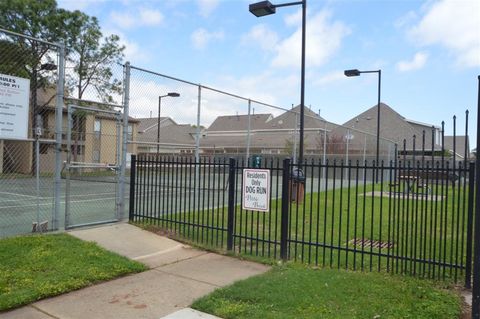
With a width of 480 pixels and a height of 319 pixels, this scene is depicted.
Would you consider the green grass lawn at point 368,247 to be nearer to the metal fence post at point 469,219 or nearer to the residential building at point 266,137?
the metal fence post at point 469,219

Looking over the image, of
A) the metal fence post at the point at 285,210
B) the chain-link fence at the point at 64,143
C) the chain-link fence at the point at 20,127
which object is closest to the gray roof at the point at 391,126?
the chain-link fence at the point at 64,143

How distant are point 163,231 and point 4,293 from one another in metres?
3.73

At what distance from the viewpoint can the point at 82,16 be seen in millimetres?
29812

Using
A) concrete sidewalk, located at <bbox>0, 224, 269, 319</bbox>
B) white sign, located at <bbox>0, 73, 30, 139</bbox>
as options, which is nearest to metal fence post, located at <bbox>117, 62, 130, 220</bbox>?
concrete sidewalk, located at <bbox>0, 224, 269, 319</bbox>

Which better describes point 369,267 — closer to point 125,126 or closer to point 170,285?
point 170,285

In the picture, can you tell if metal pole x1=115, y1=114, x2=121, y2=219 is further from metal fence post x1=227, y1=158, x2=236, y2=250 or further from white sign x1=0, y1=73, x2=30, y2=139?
metal fence post x1=227, y1=158, x2=236, y2=250

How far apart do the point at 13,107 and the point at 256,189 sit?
4102 millimetres

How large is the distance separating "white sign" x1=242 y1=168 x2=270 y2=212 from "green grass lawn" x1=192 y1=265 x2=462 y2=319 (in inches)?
57.7

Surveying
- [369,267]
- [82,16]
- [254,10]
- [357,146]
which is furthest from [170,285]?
[82,16]

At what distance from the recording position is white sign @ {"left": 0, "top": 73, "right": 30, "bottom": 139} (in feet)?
22.6

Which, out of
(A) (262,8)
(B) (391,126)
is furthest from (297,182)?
(B) (391,126)

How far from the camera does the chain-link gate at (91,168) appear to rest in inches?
327

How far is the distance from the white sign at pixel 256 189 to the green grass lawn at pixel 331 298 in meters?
1.47

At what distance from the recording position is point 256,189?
23.7 ft
